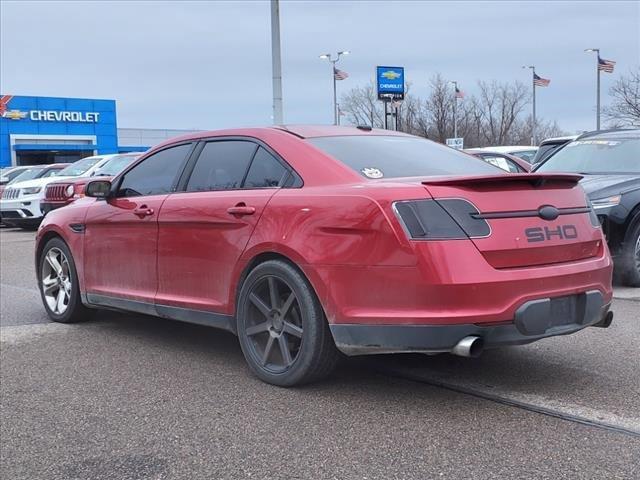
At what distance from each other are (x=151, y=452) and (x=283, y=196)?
1.63 metres

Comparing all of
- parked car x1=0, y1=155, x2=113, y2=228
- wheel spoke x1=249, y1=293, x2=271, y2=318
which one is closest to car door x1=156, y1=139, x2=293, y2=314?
wheel spoke x1=249, y1=293, x2=271, y2=318

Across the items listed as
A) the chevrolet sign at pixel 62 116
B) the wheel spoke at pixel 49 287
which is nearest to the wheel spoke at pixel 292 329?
the wheel spoke at pixel 49 287

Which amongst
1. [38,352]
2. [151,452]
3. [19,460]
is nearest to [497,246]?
[151,452]

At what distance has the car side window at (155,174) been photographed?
5.33m

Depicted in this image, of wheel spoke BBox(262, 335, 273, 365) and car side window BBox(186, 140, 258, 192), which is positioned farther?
car side window BBox(186, 140, 258, 192)

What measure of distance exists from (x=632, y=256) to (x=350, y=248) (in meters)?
4.72

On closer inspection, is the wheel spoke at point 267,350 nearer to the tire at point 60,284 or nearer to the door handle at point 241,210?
the door handle at point 241,210

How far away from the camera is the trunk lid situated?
146 inches

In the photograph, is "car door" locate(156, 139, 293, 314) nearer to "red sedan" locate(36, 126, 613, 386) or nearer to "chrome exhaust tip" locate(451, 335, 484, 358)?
"red sedan" locate(36, 126, 613, 386)

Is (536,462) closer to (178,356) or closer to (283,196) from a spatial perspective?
(283,196)

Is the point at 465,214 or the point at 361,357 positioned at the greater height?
the point at 465,214

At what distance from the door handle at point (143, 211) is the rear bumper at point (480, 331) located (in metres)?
1.96

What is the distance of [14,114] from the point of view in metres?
45.9

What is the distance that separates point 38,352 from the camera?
5441mm
